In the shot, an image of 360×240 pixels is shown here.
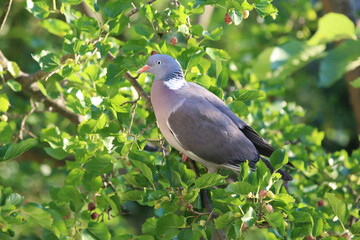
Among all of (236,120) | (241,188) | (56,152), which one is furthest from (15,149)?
(236,120)

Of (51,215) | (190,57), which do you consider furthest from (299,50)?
(190,57)

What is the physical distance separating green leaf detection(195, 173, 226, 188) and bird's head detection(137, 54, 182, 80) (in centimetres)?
64

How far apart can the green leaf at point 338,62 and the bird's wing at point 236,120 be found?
135 centimetres

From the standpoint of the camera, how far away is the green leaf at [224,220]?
165cm

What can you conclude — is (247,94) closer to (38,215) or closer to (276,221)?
(276,221)

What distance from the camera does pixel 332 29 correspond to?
2.62 ft

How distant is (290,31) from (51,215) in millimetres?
3566

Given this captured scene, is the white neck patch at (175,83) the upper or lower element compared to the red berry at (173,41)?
lower

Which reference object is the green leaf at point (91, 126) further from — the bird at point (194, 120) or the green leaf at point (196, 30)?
the green leaf at point (196, 30)

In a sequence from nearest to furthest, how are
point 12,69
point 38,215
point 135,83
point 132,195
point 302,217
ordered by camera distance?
1. point 38,215
2. point 302,217
3. point 132,195
4. point 135,83
5. point 12,69

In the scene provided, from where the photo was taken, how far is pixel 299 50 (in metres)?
0.80

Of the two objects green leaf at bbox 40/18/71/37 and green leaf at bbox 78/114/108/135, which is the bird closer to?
green leaf at bbox 78/114/108/135

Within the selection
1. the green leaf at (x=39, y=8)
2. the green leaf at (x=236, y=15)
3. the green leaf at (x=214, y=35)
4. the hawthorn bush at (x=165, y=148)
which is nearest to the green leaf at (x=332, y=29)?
the hawthorn bush at (x=165, y=148)

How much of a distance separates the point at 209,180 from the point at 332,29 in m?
0.92
